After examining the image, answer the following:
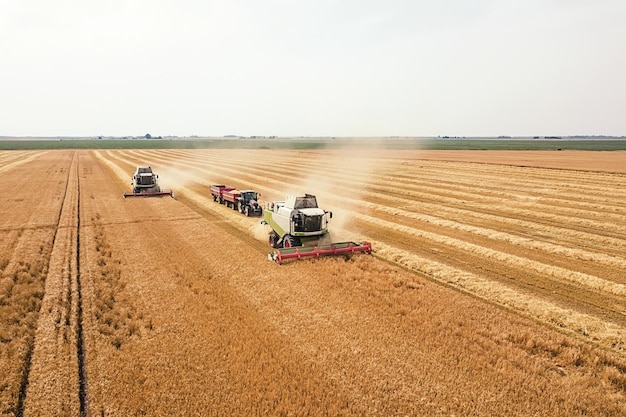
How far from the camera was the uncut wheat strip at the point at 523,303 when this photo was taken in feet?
34.7

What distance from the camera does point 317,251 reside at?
647 inches

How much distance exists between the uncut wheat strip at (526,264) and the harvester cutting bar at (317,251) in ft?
15.8

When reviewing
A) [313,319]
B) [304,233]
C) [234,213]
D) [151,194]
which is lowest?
[313,319]

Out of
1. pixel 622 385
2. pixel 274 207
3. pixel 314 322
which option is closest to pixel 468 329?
pixel 622 385

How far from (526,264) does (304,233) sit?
9787 millimetres

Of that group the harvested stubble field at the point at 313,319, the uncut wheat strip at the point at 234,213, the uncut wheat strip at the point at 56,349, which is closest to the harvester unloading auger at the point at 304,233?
the harvested stubble field at the point at 313,319

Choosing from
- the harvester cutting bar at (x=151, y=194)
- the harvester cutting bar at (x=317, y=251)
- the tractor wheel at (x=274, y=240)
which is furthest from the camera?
the harvester cutting bar at (x=151, y=194)

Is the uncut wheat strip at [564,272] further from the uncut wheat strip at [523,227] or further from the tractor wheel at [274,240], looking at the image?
the tractor wheel at [274,240]

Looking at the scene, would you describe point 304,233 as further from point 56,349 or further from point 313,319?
point 56,349

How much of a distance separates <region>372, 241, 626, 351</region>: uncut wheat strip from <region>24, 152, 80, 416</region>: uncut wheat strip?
12.1m

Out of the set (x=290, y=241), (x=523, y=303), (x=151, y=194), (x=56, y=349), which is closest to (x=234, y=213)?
(x=290, y=241)

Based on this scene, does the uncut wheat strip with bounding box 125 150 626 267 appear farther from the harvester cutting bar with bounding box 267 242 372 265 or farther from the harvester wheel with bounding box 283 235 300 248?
the harvester wheel with bounding box 283 235 300 248

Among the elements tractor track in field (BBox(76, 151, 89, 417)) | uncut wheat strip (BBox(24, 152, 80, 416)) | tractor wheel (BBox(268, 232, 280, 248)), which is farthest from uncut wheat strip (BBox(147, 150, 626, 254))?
uncut wheat strip (BBox(24, 152, 80, 416))

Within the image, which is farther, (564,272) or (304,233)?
(304,233)
